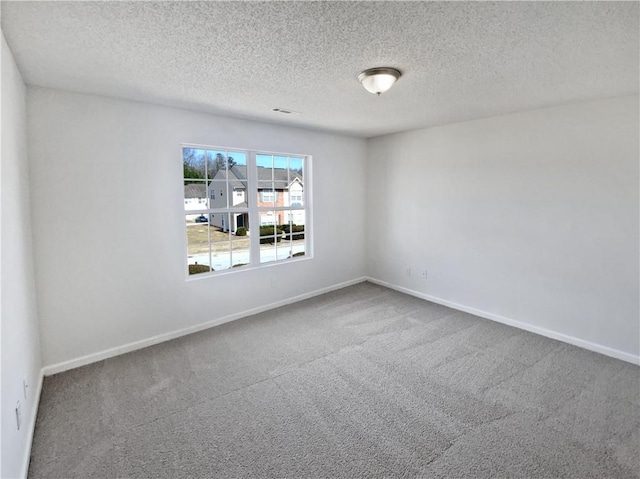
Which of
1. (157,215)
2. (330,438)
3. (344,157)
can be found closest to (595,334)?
(330,438)

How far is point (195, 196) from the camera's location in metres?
3.70

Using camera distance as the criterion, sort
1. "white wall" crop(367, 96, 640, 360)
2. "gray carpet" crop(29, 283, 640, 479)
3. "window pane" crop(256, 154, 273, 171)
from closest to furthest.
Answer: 1. "gray carpet" crop(29, 283, 640, 479)
2. "white wall" crop(367, 96, 640, 360)
3. "window pane" crop(256, 154, 273, 171)

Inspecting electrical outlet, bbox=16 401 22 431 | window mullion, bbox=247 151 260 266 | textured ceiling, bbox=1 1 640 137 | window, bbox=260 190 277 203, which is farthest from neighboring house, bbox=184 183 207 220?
electrical outlet, bbox=16 401 22 431

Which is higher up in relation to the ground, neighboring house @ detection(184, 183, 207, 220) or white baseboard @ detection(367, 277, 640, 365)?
neighboring house @ detection(184, 183, 207, 220)

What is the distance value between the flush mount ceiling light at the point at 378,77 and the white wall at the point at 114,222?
1972mm

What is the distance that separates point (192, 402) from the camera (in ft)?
8.13

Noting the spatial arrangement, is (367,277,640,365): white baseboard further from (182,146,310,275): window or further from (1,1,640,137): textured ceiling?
(1,1,640,137): textured ceiling

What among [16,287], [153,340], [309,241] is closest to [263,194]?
[309,241]

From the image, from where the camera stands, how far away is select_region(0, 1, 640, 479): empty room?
1.87 meters

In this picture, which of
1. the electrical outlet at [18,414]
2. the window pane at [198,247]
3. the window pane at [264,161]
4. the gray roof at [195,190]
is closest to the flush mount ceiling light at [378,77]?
the window pane at [264,161]

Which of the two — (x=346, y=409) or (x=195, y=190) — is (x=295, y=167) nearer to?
(x=195, y=190)

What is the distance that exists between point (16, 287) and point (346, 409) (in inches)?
90.4

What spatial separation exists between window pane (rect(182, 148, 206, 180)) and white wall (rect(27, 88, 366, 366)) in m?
0.15

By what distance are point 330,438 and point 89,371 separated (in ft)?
7.41
